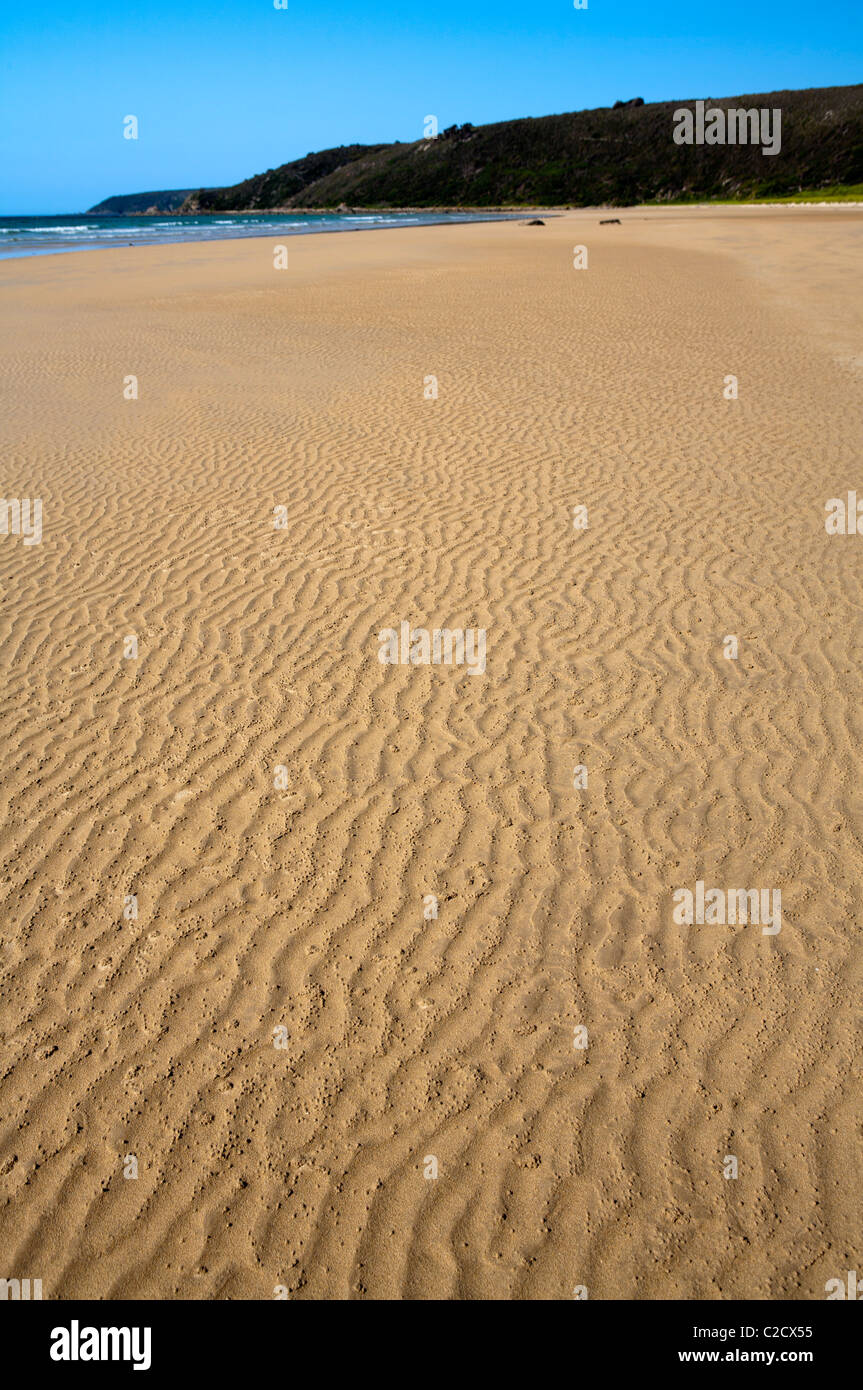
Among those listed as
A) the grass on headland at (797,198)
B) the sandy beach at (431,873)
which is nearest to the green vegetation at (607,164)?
the grass on headland at (797,198)

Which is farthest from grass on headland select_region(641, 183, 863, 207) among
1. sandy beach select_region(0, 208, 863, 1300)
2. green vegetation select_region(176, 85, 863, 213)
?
sandy beach select_region(0, 208, 863, 1300)

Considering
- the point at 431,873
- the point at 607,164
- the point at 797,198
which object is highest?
the point at 607,164

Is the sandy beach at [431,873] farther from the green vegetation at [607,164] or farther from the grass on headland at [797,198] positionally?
the green vegetation at [607,164]

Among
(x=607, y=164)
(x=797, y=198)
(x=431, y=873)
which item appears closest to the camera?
(x=431, y=873)

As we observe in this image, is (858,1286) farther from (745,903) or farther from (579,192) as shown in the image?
(579,192)

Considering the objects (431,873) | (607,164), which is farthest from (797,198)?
(431,873)

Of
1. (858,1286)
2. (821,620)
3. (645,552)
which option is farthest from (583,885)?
(645,552)

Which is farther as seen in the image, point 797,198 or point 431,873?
point 797,198

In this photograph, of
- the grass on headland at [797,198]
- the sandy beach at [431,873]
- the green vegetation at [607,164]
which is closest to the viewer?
the sandy beach at [431,873]

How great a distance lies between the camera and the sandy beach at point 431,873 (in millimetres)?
3785

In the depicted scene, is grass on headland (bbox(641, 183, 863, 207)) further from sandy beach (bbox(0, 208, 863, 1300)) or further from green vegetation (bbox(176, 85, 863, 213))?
sandy beach (bbox(0, 208, 863, 1300))

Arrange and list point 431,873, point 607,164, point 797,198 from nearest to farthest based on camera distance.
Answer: point 431,873
point 797,198
point 607,164

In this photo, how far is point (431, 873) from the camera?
5527 mm

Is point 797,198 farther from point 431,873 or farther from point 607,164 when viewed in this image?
point 431,873
